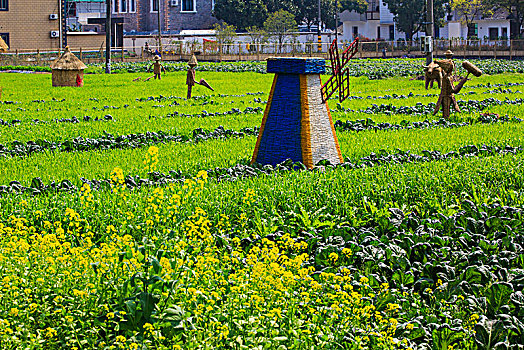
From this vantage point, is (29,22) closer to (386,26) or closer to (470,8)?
(470,8)

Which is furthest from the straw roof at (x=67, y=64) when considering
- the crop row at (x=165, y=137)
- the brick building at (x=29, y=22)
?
the brick building at (x=29, y=22)

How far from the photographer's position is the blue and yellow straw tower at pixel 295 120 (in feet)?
38.8

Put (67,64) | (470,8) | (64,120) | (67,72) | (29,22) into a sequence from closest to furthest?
(64,120)
(67,64)
(67,72)
(29,22)
(470,8)

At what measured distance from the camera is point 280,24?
267 feet

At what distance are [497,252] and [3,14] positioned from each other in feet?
200

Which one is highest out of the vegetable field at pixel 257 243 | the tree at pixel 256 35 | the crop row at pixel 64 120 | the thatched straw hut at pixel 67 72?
the tree at pixel 256 35

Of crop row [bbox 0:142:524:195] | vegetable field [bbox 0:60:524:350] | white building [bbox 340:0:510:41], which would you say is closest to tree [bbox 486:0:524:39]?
white building [bbox 340:0:510:41]

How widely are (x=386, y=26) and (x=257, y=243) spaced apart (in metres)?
89.0

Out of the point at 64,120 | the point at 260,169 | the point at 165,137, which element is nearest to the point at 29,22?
the point at 64,120

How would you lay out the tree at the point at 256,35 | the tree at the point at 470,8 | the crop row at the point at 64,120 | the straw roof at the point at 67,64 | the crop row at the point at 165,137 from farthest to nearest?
1. the tree at the point at 256,35
2. the tree at the point at 470,8
3. the straw roof at the point at 67,64
4. the crop row at the point at 64,120
5. the crop row at the point at 165,137

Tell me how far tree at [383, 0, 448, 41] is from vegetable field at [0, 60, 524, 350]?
66023 mm

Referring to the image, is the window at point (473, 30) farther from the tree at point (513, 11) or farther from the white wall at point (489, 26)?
the tree at point (513, 11)

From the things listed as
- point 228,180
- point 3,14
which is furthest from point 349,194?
point 3,14

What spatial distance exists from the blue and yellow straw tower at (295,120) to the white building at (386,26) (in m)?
74.1
